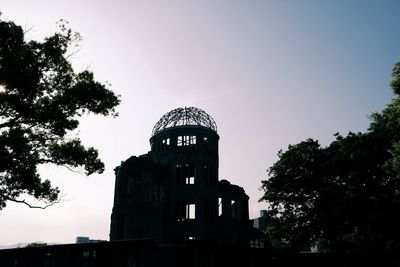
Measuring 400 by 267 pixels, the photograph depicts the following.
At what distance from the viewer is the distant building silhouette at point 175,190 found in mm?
35281

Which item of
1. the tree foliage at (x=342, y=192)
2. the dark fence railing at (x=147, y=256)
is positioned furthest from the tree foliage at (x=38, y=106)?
the tree foliage at (x=342, y=192)

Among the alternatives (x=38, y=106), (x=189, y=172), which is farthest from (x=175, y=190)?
(x=38, y=106)

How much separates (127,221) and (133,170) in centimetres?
523

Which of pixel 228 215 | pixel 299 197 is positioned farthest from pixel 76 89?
pixel 228 215

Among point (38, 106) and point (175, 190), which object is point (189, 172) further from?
point (38, 106)

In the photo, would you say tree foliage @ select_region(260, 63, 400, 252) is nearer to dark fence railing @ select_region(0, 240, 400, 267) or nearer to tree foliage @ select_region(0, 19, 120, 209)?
dark fence railing @ select_region(0, 240, 400, 267)

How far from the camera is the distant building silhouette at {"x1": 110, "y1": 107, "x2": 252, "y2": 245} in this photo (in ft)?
116

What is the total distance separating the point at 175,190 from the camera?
37.2 metres

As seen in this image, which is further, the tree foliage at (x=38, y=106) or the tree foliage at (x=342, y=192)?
the tree foliage at (x=342, y=192)

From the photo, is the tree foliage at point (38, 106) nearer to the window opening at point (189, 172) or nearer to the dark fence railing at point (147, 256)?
the dark fence railing at point (147, 256)

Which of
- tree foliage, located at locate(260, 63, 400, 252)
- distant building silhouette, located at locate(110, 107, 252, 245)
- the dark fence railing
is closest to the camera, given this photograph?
the dark fence railing

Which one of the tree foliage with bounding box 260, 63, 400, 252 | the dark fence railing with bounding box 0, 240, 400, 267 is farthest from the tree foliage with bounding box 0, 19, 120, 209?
the tree foliage with bounding box 260, 63, 400, 252

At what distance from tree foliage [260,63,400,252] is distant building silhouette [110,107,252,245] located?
9178 mm

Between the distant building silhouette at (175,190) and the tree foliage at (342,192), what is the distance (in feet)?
30.1
